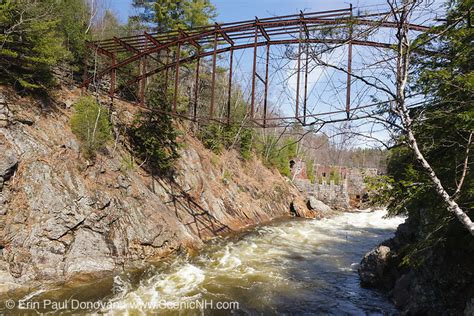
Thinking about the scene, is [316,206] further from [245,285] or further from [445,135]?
[445,135]

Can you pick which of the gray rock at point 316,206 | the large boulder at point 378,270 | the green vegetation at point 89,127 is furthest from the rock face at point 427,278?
the gray rock at point 316,206

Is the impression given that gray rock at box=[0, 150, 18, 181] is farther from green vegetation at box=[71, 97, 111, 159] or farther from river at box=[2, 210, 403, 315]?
river at box=[2, 210, 403, 315]

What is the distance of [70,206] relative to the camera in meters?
8.62

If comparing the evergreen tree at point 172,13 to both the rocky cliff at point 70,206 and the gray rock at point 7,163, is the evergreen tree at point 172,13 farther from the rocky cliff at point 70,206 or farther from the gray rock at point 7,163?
the gray rock at point 7,163

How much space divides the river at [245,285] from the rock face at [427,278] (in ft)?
Result: 1.58

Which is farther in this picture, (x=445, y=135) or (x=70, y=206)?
(x=70, y=206)

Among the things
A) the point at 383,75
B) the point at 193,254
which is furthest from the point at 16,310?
the point at 383,75

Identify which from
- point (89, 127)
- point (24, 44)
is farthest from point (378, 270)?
point (24, 44)

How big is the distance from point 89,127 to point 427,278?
36.1 ft

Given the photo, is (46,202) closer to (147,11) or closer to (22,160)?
(22,160)

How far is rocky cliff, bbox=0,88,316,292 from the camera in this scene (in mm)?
7559

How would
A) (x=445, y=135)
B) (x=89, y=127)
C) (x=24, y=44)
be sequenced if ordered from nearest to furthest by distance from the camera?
(x=445, y=135) < (x=24, y=44) < (x=89, y=127)

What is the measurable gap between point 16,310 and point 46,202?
9.57ft

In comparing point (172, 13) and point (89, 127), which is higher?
point (172, 13)
